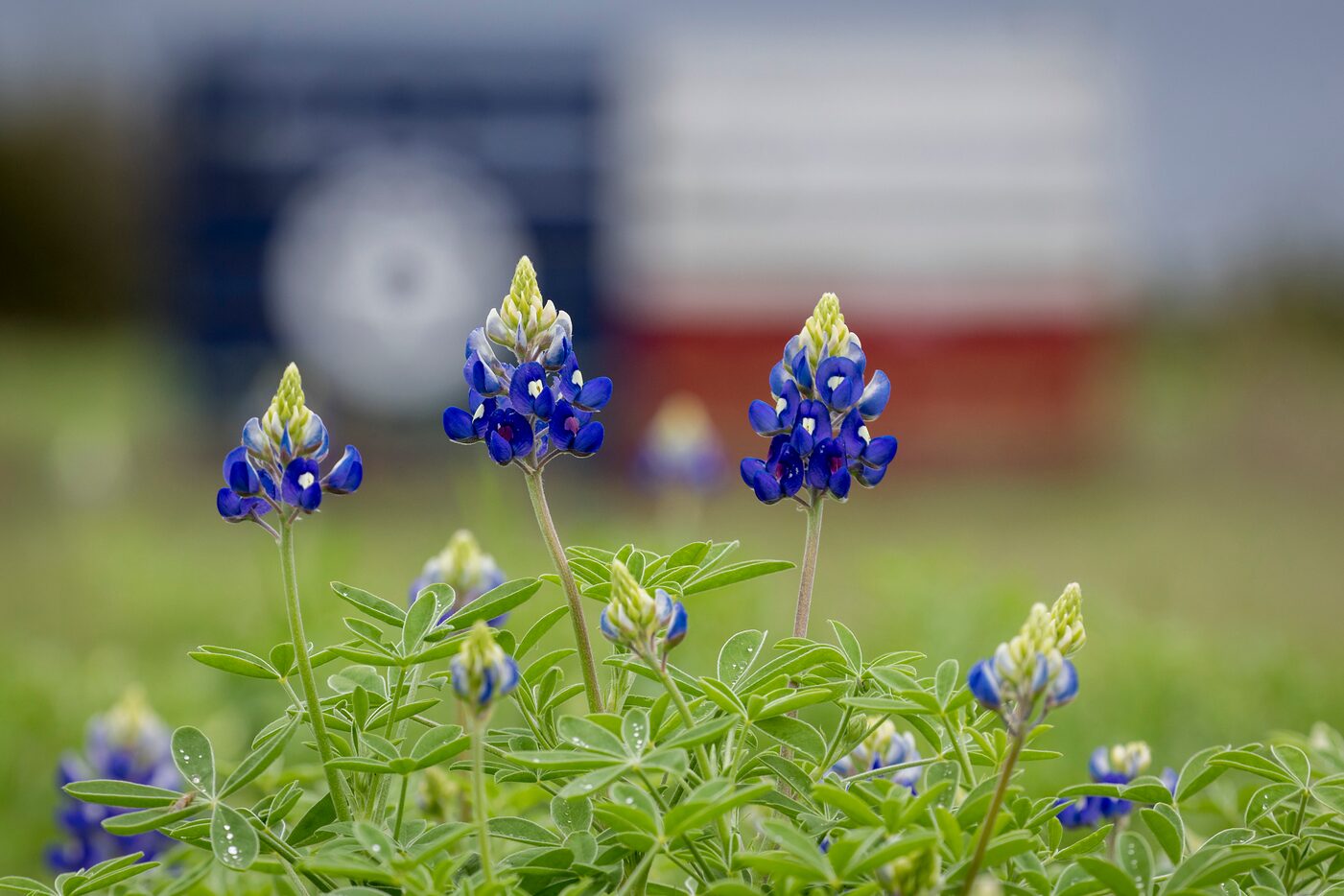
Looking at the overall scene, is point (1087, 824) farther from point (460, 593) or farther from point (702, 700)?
point (460, 593)

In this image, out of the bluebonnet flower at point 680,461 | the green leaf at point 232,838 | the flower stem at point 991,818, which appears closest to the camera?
the flower stem at point 991,818

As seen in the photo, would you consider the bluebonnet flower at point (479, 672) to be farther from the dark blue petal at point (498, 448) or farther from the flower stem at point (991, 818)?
the flower stem at point (991, 818)

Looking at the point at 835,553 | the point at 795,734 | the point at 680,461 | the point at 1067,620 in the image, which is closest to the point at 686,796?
the point at 795,734

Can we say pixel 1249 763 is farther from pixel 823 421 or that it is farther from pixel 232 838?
pixel 232 838

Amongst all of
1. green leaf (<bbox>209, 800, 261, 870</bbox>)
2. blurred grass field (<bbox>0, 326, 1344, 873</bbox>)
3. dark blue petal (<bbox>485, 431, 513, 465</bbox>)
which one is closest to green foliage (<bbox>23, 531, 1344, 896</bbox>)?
green leaf (<bbox>209, 800, 261, 870</bbox>)

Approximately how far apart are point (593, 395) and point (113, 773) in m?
1.07

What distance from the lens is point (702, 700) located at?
1101 millimetres

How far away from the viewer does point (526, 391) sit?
43.5 inches

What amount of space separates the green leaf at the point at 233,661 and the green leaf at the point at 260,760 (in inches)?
2.4

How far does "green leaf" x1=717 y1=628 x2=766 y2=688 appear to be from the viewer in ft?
3.86

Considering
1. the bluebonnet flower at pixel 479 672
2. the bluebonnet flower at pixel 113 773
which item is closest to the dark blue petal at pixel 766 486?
the bluebonnet flower at pixel 479 672

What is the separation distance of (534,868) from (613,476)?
7.63 metres

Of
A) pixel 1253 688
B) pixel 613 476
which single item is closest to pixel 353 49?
pixel 613 476

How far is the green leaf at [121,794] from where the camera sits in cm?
107
